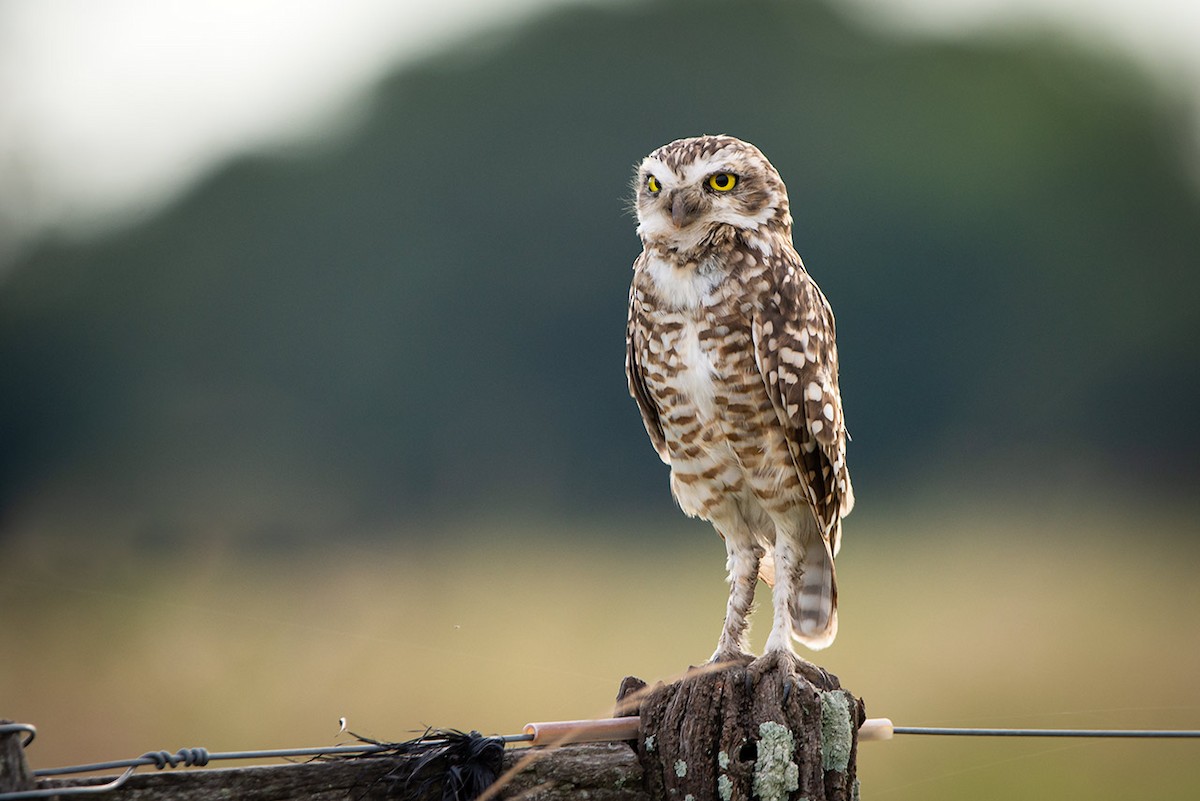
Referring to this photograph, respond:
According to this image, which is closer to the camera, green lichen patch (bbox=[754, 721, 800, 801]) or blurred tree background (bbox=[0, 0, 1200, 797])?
green lichen patch (bbox=[754, 721, 800, 801])

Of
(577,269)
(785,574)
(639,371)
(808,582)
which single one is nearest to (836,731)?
(785,574)

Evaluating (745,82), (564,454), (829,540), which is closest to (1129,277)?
(745,82)

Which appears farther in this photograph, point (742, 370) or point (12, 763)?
point (742, 370)

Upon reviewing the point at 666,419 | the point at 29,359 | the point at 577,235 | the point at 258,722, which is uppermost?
the point at 577,235

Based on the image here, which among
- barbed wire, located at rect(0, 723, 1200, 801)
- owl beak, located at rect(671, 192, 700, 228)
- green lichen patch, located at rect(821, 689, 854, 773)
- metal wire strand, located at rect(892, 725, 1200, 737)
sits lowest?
metal wire strand, located at rect(892, 725, 1200, 737)

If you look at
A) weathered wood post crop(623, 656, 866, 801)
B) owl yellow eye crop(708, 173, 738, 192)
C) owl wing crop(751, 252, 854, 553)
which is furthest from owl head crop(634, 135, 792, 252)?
weathered wood post crop(623, 656, 866, 801)

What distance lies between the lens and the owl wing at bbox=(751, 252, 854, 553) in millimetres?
2996

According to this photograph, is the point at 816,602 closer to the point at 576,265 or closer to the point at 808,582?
the point at 808,582

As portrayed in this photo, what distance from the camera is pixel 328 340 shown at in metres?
11.9

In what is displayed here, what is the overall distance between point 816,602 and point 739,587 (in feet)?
0.62

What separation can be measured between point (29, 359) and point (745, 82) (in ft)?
31.5

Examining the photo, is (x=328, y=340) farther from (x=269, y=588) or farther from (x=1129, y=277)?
(x=1129, y=277)

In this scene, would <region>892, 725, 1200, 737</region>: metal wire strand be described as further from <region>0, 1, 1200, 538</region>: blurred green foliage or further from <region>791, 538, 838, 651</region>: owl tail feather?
<region>0, 1, 1200, 538</region>: blurred green foliage

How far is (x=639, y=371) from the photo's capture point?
10.6 feet
